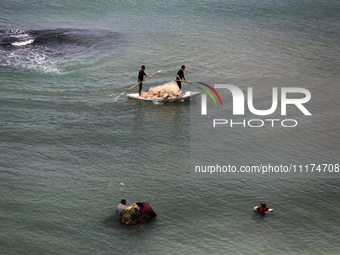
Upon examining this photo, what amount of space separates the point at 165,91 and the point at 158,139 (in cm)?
594

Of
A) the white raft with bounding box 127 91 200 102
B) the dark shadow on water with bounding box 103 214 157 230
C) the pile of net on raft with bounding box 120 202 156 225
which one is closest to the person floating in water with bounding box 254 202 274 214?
the dark shadow on water with bounding box 103 214 157 230

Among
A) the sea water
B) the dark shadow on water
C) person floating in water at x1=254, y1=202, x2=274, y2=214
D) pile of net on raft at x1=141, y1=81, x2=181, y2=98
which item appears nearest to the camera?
the sea water

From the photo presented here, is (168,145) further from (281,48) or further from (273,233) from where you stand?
(281,48)

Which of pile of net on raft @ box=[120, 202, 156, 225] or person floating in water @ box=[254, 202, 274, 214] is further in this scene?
person floating in water @ box=[254, 202, 274, 214]

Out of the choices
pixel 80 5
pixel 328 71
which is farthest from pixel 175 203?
pixel 80 5

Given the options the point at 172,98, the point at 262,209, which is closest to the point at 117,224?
the point at 262,209

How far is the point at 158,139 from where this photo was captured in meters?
29.3

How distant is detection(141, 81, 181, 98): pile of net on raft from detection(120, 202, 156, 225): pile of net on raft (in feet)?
45.1

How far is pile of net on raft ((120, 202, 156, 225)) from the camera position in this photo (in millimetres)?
21500

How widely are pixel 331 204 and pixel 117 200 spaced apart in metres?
10.1

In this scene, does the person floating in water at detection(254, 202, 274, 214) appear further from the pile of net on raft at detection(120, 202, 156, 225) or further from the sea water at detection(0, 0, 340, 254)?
the pile of net on raft at detection(120, 202, 156, 225)

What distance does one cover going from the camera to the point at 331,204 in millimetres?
23578

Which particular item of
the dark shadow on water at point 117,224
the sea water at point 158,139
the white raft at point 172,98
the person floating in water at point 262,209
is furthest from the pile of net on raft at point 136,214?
the white raft at point 172,98

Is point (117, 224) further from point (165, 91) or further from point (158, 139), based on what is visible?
point (165, 91)
